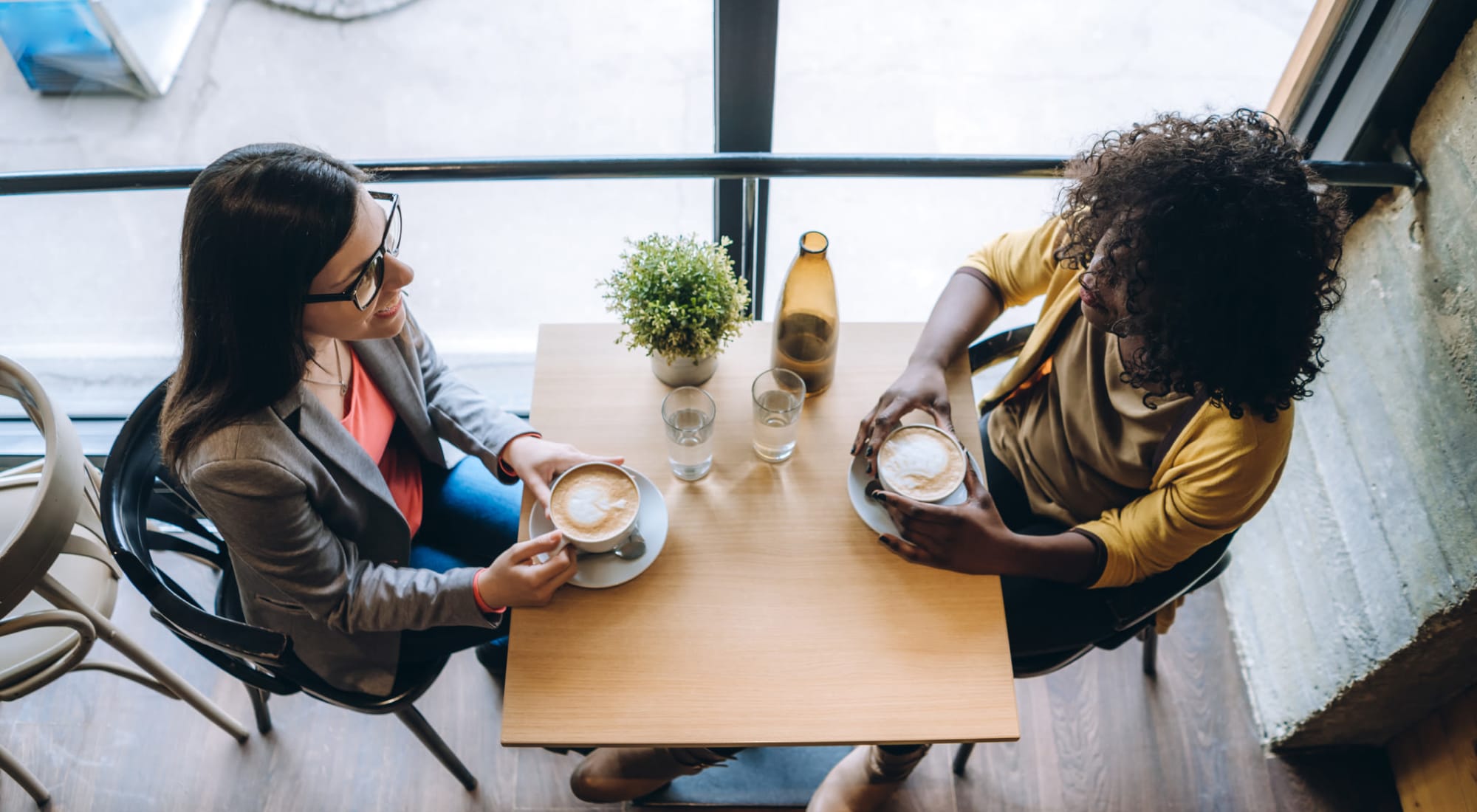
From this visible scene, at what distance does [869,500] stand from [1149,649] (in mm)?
1096

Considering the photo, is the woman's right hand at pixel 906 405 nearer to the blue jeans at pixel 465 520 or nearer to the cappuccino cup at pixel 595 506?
the cappuccino cup at pixel 595 506

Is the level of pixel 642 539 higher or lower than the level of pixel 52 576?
higher

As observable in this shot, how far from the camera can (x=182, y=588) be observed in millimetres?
1352

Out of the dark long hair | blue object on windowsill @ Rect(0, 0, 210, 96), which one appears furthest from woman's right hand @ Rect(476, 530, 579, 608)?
blue object on windowsill @ Rect(0, 0, 210, 96)

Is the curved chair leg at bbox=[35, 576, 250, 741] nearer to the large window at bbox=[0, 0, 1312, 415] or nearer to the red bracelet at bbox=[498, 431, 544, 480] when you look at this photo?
the large window at bbox=[0, 0, 1312, 415]

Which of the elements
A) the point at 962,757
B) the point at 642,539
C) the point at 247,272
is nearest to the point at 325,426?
the point at 247,272

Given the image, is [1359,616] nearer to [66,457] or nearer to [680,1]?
[680,1]

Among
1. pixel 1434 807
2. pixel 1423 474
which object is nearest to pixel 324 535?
pixel 1423 474

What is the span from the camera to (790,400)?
1.31 metres

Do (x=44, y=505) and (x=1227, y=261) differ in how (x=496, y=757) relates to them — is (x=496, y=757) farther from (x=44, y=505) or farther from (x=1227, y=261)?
(x=1227, y=261)

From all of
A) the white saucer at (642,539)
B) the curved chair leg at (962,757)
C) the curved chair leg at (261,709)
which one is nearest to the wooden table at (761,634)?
the white saucer at (642,539)

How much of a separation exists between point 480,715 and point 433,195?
1.29 metres

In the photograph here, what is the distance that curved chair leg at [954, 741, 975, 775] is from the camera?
1824 mm

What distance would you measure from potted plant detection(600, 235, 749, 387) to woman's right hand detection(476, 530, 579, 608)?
331 millimetres
